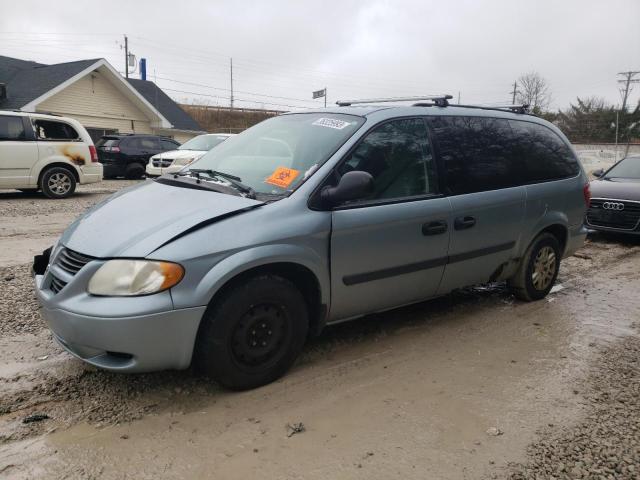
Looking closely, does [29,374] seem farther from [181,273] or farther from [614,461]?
[614,461]

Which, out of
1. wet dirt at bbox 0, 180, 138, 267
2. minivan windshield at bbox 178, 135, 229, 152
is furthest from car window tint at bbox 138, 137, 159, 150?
wet dirt at bbox 0, 180, 138, 267

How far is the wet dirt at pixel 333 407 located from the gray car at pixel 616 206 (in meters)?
4.51

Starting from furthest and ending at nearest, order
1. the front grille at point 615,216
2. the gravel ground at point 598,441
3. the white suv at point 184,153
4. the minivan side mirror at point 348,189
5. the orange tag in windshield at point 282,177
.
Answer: the white suv at point 184,153
the front grille at point 615,216
the orange tag in windshield at point 282,177
the minivan side mirror at point 348,189
the gravel ground at point 598,441

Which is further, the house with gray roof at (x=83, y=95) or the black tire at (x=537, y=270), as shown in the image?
the house with gray roof at (x=83, y=95)

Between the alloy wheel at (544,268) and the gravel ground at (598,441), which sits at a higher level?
the alloy wheel at (544,268)

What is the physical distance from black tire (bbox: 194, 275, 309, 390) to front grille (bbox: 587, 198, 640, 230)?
709 cm

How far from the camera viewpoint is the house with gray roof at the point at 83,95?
22047mm

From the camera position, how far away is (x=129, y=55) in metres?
49.9

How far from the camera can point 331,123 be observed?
3.76 metres

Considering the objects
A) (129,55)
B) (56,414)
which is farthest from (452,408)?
(129,55)

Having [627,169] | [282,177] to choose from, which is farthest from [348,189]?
[627,169]

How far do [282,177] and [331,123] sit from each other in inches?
→ 26.0

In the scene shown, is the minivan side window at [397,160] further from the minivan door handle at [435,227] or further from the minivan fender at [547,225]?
the minivan fender at [547,225]

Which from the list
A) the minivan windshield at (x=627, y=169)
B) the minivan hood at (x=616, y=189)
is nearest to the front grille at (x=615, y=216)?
the minivan hood at (x=616, y=189)
